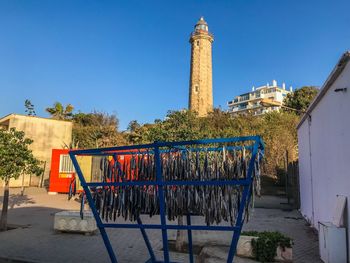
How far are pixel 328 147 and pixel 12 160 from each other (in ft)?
30.7

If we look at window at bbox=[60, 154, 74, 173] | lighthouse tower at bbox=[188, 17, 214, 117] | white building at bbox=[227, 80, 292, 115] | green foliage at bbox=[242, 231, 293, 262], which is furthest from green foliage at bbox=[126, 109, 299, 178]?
white building at bbox=[227, 80, 292, 115]

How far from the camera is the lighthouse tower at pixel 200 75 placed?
55562 mm

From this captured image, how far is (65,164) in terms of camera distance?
813 inches

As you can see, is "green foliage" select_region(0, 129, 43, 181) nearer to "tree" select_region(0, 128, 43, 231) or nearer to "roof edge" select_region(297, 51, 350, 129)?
"tree" select_region(0, 128, 43, 231)

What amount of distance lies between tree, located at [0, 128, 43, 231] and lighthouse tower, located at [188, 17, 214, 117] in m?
45.0

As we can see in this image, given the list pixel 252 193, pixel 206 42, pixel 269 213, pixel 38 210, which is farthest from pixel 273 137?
pixel 206 42

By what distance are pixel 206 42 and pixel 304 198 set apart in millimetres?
49337

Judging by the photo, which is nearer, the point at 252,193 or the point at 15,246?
the point at 252,193

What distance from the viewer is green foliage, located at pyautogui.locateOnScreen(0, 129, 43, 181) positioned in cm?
985

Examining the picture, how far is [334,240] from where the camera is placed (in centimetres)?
645

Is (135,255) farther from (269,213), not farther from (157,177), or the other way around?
(269,213)

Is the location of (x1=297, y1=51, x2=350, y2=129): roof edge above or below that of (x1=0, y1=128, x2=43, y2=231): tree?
above

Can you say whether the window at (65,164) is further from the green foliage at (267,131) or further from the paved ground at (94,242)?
the paved ground at (94,242)

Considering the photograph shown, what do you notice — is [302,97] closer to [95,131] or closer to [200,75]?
[200,75]
